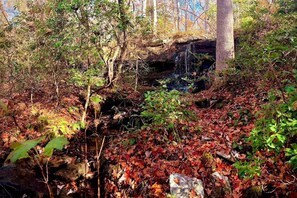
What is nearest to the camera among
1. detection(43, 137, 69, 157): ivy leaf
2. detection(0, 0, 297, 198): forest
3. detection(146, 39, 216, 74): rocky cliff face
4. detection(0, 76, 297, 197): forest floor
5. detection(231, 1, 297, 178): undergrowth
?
detection(43, 137, 69, 157): ivy leaf

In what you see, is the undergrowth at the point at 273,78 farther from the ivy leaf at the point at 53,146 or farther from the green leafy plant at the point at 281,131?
the ivy leaf at the point at 53,146

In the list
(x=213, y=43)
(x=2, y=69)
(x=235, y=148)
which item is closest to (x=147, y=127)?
(x=235, y=148)

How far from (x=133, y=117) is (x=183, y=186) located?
11.3ft

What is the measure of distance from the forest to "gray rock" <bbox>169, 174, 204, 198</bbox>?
17mm

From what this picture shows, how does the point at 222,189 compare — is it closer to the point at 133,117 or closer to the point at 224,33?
the point at 133,117

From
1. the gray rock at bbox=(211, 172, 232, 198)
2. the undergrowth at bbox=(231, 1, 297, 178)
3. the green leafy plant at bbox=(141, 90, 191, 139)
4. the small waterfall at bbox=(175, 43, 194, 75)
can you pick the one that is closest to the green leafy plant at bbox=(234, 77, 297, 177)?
the undergrowth at bbox=(231, 1, 297, 178)

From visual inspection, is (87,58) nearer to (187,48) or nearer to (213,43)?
(187,48)

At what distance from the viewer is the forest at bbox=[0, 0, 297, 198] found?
4219 millimetres

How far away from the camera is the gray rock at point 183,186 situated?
13.9 feet

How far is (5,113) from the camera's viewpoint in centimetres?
783

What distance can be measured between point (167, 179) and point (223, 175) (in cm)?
99

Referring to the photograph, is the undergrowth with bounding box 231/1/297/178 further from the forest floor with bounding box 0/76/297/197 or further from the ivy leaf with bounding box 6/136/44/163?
the ivy leaf with bounding box 6/136/44/163

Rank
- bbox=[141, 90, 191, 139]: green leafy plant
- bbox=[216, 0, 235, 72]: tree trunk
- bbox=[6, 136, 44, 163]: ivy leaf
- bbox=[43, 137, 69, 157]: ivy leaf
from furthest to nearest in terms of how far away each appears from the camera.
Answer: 1. bbox=[216, 0, 235, 72]: tree trunk
2. bbox=[141, 90, 191, 139]: green leafy plant
3. bbox=[43, 137, 69, 157]: ivy leaf
4. bbox=[6, 136, 44, 163]: ivy leaf

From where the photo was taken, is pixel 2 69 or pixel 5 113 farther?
pixel 2 69
